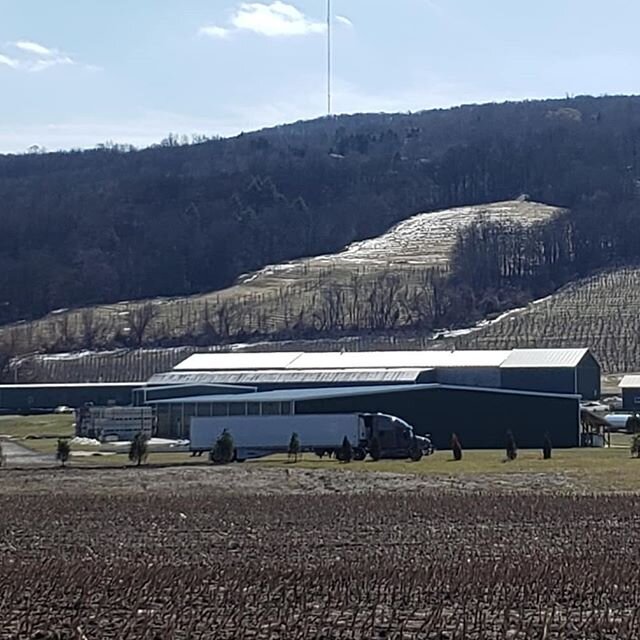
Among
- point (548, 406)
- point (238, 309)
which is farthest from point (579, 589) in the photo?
point (238, 309)

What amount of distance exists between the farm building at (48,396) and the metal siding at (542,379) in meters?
22.8

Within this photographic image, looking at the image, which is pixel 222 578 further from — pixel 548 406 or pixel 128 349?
pixel 128 349

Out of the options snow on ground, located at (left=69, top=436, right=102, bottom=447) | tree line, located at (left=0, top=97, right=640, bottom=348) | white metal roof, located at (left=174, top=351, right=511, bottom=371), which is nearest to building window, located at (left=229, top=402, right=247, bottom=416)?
snow on ground, located at (left=69, top=436, right=102, bottom=447)

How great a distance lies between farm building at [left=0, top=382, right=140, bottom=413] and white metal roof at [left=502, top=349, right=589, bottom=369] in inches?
868

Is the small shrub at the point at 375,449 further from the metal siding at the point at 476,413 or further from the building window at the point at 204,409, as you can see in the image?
the building window at the point at 204,409

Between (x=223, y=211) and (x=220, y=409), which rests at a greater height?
(x=223, y=211)

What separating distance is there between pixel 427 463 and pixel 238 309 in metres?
89.5

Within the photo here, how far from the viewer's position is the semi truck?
149ft

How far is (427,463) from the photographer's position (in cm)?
4197

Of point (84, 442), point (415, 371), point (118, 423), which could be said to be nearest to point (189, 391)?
point (118, 423)

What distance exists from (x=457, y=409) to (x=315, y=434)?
6.53 meters

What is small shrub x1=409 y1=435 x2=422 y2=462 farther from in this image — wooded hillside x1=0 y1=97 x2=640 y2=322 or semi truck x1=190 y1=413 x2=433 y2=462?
wooded hillside x1=0 y1=97 x2=640 y2=322

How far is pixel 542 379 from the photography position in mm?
66188

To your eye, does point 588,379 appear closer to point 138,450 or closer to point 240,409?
point 240,409
